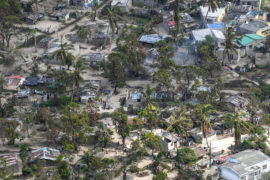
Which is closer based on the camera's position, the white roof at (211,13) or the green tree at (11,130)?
the green tree at (11,130)

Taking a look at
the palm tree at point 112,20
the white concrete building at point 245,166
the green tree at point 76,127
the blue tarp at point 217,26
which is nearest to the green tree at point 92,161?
the green tree at point 76,127

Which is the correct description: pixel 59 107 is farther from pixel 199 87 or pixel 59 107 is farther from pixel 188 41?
pixel 188 41

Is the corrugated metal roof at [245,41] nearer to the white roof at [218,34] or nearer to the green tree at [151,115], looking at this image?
the white roof at [218,34]

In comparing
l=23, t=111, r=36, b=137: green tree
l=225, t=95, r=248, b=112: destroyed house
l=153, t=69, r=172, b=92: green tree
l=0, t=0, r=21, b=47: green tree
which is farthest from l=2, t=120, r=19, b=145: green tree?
l=0, t=0, r=21, b=47: green tree

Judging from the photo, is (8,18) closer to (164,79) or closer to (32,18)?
(32,18)

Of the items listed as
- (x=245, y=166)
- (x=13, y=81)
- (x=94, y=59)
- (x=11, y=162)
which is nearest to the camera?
(x=245, y=166)

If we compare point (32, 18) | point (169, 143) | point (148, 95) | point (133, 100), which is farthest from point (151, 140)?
point (32, 18)
